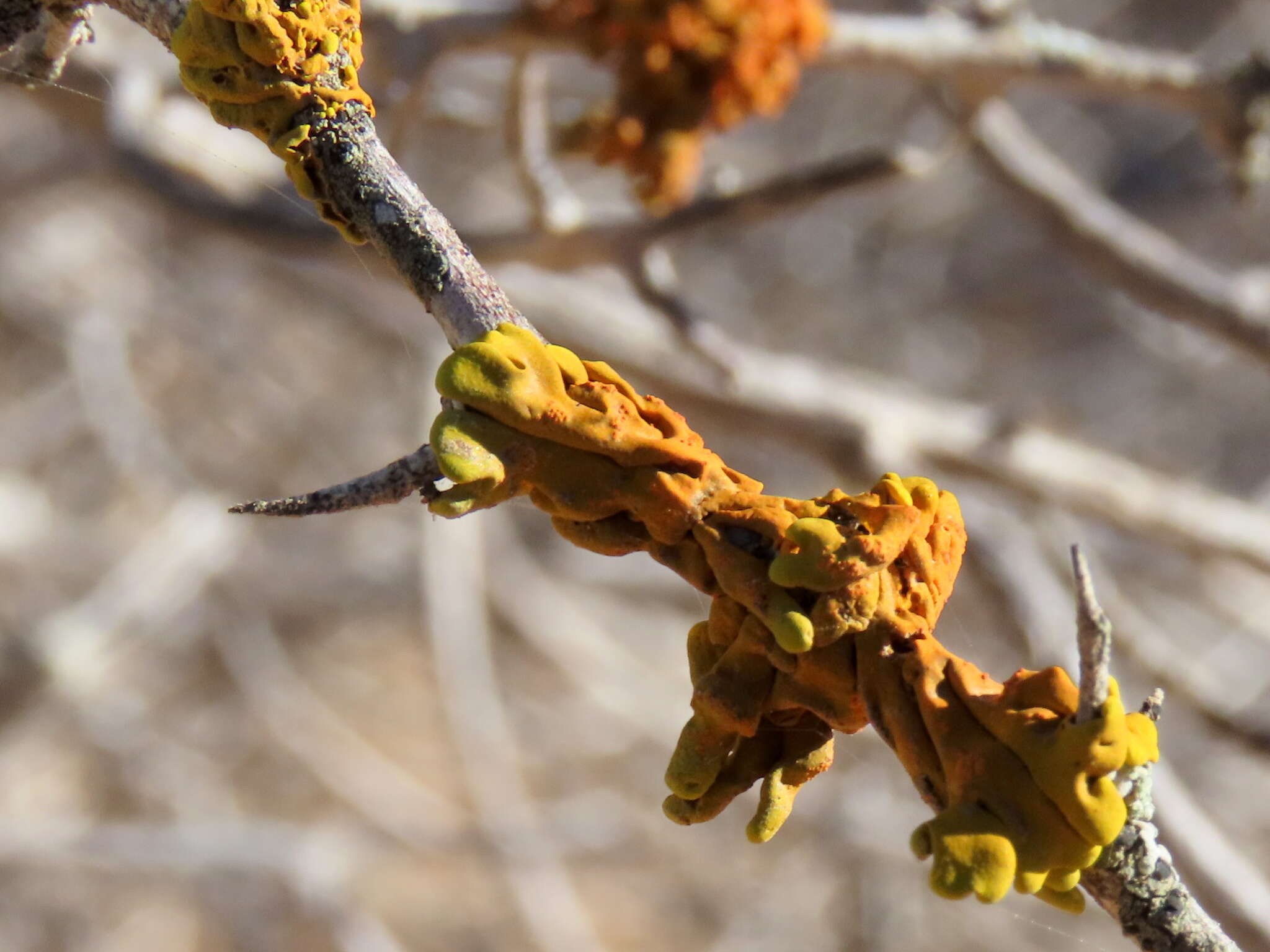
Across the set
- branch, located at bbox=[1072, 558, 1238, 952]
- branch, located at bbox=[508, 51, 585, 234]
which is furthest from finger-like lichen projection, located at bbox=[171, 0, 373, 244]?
branch, located at bbox=[508, 51, 585, 234]

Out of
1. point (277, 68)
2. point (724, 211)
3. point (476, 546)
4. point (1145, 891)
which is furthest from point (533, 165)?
point (476, 546)

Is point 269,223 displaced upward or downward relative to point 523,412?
downward

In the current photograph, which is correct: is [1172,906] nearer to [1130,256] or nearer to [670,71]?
[670,71]

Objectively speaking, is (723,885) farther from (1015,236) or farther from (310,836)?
(1015,236)

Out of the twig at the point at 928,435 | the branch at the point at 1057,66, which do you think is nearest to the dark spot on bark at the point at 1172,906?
the twig at the point at 928,435

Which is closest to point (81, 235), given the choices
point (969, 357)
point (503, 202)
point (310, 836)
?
point (503, 202)

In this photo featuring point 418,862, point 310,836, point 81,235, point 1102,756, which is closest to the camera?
point 1102,756

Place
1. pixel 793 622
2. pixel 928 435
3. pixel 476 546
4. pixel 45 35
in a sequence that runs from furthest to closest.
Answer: pixel 476 546
pixel 928 435
pixel 45 35
pixel 793 622
